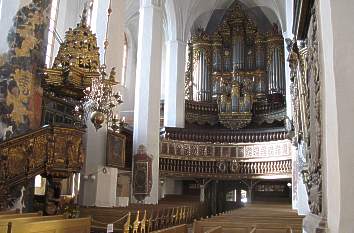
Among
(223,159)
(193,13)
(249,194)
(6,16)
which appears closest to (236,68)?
(193,13)

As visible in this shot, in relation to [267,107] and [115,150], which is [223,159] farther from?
[115,150]

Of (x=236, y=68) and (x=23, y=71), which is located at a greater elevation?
(x=236, y=68)

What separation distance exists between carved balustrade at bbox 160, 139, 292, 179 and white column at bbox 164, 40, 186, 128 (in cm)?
240

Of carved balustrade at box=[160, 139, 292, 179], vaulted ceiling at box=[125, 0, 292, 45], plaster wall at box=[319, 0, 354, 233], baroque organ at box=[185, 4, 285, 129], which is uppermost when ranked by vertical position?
vaulted ceiling at box=[125, 0, 292, 45]

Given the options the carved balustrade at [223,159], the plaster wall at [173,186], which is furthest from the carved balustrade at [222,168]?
the plaster wall at [173,186]

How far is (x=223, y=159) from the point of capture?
816 inches

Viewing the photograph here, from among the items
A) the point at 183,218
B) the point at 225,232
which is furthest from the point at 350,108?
the point at 183,218

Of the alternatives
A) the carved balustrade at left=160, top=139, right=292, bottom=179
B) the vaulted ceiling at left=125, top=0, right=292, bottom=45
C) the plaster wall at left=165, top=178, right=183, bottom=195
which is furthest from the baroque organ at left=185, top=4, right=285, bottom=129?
the plaster wall at left=165, top=178, right=183, bottom=195

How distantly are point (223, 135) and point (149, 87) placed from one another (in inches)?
223

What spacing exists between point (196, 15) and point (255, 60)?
4.63 meters

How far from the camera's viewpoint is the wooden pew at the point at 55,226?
487cm

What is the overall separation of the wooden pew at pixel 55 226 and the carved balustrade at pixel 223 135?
44.3ft

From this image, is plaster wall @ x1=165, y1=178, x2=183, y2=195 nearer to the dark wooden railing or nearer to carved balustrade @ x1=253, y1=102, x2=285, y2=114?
carved balustrade @ x1=253, y1=102, x2=285, y2=114

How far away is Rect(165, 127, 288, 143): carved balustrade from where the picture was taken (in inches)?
798
